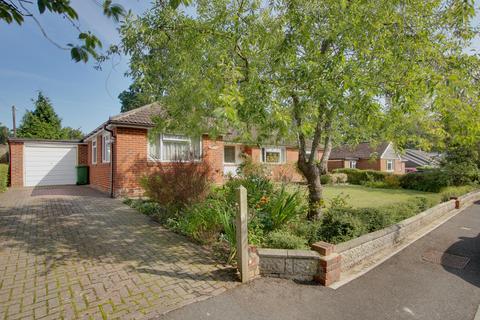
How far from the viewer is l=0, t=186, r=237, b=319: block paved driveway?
2969 mm

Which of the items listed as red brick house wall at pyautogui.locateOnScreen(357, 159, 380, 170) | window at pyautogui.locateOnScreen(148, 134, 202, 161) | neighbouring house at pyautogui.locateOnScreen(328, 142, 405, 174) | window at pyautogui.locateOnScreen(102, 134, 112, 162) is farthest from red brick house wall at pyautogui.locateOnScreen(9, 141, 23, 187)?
red brick house wall at pyautogui.locateOnScreen(357, 159, 380, 170)

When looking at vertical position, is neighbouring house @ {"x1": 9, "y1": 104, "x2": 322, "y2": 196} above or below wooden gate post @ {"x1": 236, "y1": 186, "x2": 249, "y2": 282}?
above

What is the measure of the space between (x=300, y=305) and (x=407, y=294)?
1.65 m

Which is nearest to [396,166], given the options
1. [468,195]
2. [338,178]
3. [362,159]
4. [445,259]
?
[362,159]

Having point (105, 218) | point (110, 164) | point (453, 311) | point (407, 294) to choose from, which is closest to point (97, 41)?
point (407, 294)

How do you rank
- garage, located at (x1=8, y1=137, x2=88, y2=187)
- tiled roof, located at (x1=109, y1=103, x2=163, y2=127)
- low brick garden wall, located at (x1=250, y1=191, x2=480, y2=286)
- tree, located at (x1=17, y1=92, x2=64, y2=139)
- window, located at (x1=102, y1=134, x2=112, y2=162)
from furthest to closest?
tree, located at (x1=17, y1=92, x2=64, y2=139), garage, located at (x1=8, y1=137, x2=88, y2=187), window, located at (x1=102, y1=134, x2=112, y2=162), tiled roof, located at (x1=109, y1=103, x2=163, y2=127), low brick garden wall, located at (x1=250, y1=191, x2=480, y2=286)

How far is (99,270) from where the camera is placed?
3.87 meters

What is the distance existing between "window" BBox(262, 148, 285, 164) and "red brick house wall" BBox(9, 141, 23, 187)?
15.2 metres

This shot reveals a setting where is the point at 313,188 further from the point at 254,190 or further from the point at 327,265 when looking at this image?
the point at 327,265

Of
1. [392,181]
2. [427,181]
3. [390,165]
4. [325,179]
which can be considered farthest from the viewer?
[390,165]

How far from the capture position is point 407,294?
3.57 m

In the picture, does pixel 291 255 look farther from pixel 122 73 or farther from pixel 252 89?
pixel 122 73

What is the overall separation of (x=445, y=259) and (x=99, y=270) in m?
6.34

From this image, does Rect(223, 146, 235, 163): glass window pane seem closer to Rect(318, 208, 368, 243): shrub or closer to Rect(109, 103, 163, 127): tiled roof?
Rect(109, 103, 163, 127): tiled roof
